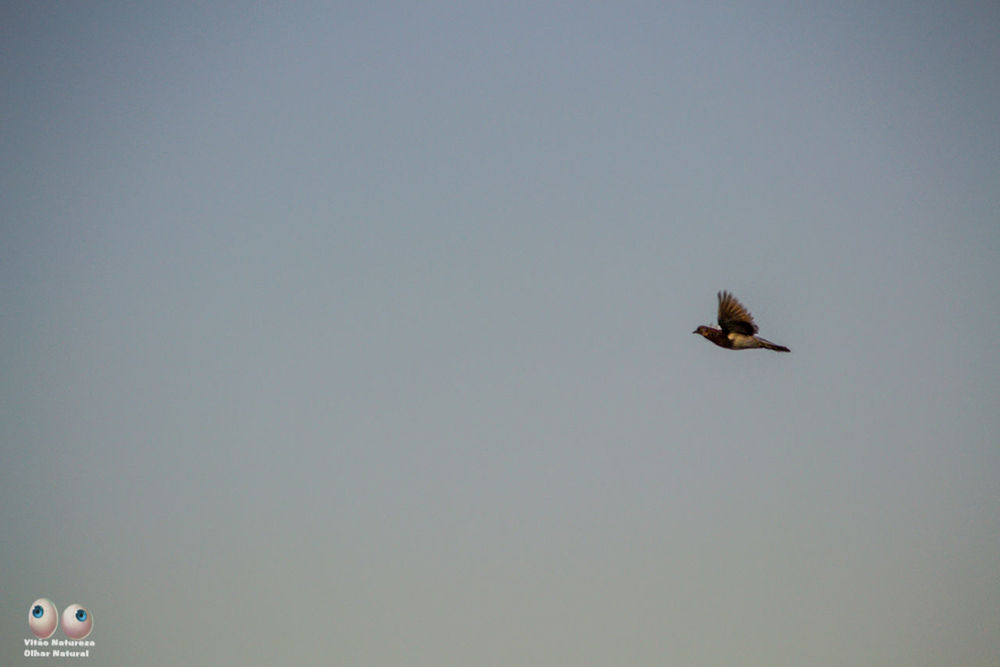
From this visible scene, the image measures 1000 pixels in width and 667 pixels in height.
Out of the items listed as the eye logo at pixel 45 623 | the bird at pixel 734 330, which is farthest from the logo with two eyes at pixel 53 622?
the bird at pixel 734 330

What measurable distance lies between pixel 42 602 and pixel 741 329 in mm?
15520

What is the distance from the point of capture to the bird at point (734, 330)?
1477 cm

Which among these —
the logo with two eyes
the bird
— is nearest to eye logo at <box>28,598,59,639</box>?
the logo with two eyes

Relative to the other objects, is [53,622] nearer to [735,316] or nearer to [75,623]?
[75,623]

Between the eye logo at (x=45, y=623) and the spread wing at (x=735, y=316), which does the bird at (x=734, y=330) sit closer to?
the spread wing at (x=735, y=316)

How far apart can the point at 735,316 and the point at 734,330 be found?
0.75 feet

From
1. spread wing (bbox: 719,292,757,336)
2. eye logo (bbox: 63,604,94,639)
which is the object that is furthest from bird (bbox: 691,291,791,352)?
eye logo (bbox: 63,604,94,639)

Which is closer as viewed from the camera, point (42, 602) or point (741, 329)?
point (741, 329)

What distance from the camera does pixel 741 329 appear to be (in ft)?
48.7

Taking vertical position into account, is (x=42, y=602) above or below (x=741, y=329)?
below

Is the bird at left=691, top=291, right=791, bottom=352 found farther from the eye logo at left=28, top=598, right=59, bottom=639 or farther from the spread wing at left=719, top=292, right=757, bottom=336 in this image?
the eye logo at left=28, top=598, right=59, bottom=639

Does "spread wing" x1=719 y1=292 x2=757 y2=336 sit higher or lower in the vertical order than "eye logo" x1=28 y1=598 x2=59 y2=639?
higher

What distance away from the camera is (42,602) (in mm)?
21125

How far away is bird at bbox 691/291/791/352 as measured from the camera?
14766mm
